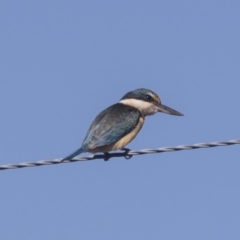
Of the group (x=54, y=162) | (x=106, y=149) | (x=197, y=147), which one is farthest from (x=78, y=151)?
(x=197, y=147)

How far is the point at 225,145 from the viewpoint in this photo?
657 centimetres

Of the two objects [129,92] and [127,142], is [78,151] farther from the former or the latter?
[129,92]

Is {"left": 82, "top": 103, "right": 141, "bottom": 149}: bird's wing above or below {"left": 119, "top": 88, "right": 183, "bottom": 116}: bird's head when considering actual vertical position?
below

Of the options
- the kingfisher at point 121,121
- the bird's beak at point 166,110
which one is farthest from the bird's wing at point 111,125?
the bird's beak at point 166,110

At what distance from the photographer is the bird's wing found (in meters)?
8.86

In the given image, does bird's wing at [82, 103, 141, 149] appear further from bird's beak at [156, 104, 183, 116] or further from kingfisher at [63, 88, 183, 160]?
bird's beak at [156, 104, 183, 116]

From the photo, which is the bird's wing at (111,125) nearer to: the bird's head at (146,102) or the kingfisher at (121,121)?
the kingfisher at (121,121)

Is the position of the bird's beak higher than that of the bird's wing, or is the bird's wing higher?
the bird's beak

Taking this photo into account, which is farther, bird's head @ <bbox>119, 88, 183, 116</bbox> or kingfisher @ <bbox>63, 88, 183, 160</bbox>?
bird's head @ <bbox>119, 88, 183, 116</bbox>

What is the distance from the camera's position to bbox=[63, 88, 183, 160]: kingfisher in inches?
350

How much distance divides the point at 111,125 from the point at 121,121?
7.4 inches

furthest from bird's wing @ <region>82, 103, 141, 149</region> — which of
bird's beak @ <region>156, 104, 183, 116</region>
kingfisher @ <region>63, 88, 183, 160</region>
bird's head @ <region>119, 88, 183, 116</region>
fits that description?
bird's beak @ <region>156, 104, 183, 116</region>

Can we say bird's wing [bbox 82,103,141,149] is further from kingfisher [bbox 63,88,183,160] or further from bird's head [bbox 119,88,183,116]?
bird's head [bbox 119,88,183,116]

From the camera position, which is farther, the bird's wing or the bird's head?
the bird's head
